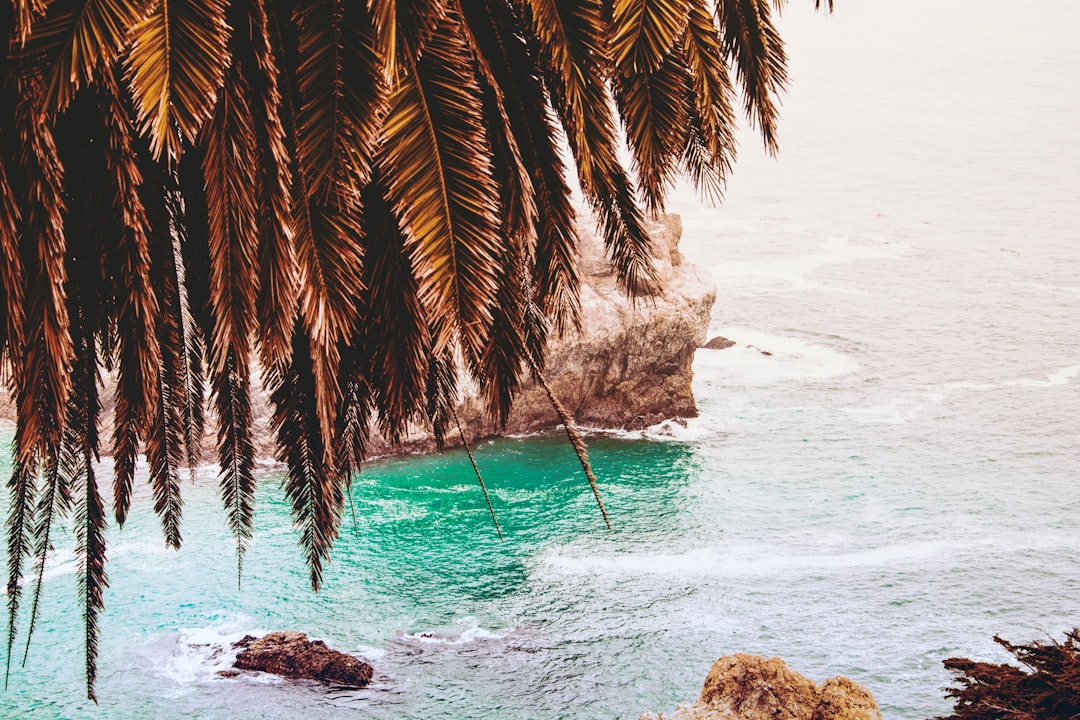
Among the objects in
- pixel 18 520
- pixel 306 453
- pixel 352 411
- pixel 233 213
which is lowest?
pixel 18 520

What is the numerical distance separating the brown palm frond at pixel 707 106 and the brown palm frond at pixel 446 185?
0.80 metres

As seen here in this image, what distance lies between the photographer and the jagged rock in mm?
51472

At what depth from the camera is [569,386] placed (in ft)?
124

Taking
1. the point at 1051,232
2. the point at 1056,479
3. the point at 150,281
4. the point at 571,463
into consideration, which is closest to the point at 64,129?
the point at 150,281

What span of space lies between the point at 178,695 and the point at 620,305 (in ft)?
69.9

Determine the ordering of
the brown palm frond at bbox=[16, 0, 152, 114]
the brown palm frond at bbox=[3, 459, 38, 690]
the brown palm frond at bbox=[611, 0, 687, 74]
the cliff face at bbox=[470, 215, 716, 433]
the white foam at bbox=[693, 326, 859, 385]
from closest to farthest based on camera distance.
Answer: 1. the brown palm frond at bbox=[16, 0, 152, 114]
2. the brown palm frond at bbox=[611, 0, 687, 74]
3. the brown palm frond at bbox=[3, 459, 38, 690]
4. the cliff face at bbox=[470, 215, 716, 433]
5. the white foam at bbox=[693, 326, 859, 385]

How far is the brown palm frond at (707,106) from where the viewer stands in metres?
3.20

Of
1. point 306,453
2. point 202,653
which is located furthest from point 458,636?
point 306,453

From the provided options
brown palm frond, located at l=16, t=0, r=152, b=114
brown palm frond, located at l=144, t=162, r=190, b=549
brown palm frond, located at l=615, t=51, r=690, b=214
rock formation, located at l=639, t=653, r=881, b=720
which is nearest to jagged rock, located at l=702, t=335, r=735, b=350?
rock formation, located at l=639, t=653, r=881, b=720

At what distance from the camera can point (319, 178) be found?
278cm

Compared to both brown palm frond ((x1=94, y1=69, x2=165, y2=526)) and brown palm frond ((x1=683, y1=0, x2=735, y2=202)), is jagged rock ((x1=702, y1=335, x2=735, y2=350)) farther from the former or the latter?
brown palm frond ((x1=94, y1=69, x2=165, y2=526))

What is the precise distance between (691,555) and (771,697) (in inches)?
647

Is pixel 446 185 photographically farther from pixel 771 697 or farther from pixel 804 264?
pixel 804 264

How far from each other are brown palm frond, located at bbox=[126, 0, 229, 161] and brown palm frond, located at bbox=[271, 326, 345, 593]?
1096 millimetres
